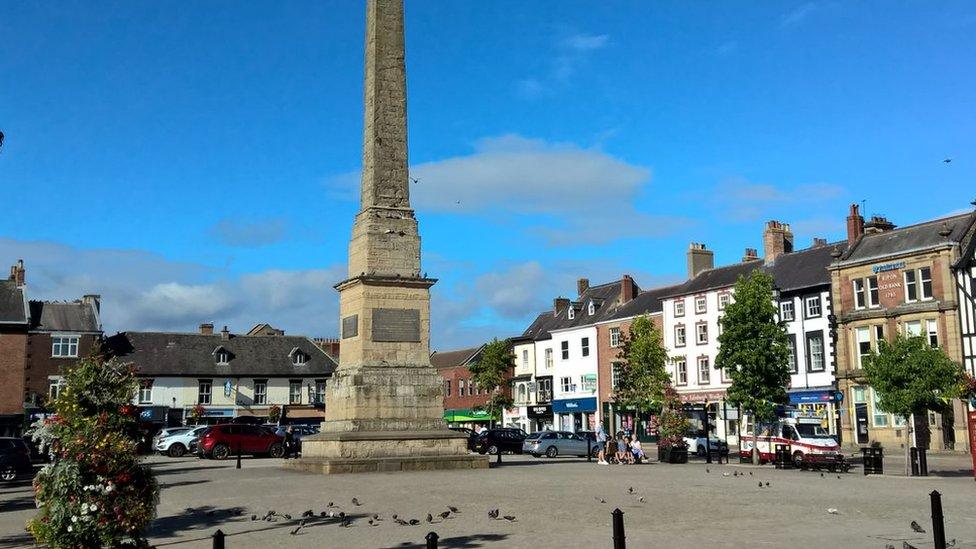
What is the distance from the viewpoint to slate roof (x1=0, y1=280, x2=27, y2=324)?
192 feet

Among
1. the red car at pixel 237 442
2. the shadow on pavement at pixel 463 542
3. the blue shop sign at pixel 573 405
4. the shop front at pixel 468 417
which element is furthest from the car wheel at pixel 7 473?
the shop front at pixel 468 417

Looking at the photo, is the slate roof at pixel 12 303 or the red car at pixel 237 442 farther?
the slate roof at pixel 12 303

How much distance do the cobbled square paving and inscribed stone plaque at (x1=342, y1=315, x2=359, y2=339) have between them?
396cm

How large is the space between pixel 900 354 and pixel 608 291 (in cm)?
4530

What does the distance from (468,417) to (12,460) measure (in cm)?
5329

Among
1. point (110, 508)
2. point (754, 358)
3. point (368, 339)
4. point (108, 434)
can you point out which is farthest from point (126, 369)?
point (754, 358)

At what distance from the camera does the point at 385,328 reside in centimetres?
2386

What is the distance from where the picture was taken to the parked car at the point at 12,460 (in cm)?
2792

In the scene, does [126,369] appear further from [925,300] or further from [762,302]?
[925,300]

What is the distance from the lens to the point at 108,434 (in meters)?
9.73

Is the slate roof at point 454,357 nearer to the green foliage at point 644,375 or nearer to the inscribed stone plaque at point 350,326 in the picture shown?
the green foliage at point 644,375

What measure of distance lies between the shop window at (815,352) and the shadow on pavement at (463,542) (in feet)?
144

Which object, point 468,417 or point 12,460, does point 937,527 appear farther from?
point 468,417

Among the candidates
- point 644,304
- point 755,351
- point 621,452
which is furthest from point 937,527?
point 644,304
